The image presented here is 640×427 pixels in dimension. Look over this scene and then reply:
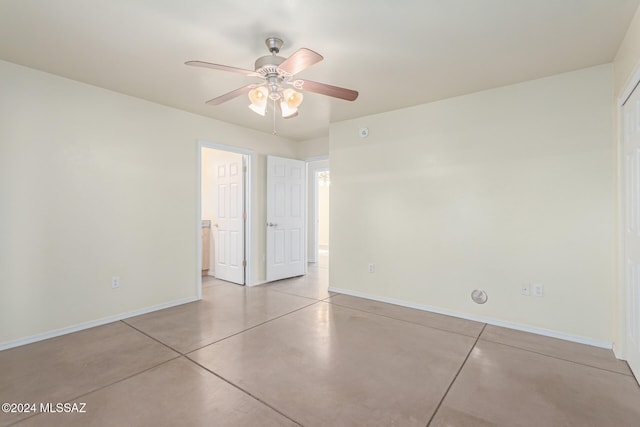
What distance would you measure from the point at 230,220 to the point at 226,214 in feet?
0.51

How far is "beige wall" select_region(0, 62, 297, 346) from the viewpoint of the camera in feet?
8.44

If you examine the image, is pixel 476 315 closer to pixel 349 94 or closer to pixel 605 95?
pixel 605 95

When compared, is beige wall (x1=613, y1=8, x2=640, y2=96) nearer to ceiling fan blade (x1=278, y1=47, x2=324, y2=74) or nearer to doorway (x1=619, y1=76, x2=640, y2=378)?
doorway (x1=619, y1=76, x2=640, y2=378)

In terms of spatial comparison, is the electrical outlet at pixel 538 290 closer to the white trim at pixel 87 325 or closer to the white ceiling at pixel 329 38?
the white ceiling at pixel 329 38

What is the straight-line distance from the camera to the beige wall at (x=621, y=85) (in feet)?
6.33

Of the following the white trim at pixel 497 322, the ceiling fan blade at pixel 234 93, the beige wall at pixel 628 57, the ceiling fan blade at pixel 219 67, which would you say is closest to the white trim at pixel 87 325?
the white trim at pixel 497 322

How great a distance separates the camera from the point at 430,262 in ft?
11.4

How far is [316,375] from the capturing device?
2137 mm

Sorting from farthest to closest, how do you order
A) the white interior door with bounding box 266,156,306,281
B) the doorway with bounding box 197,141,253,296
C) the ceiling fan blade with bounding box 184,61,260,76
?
the white interior door with bounding box 266,156,306,281
the doorway with bounding box 197,141,253,296
the ceiling fan blade with bounding box 184,61,260,76

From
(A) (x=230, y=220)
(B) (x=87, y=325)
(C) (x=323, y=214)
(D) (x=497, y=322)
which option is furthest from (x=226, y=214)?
(C) (x=323, y=214)

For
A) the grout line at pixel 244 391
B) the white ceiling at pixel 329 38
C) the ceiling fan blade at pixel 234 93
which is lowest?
the grout line at pixel 244 391

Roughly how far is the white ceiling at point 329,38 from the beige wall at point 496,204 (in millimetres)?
370

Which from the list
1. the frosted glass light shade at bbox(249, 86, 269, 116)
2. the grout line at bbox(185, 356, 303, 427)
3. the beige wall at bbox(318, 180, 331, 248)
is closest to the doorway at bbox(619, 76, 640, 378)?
the grout line at bbox(185, 356, 303, 427)

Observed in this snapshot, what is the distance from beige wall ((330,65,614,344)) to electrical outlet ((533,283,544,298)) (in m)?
0.04
